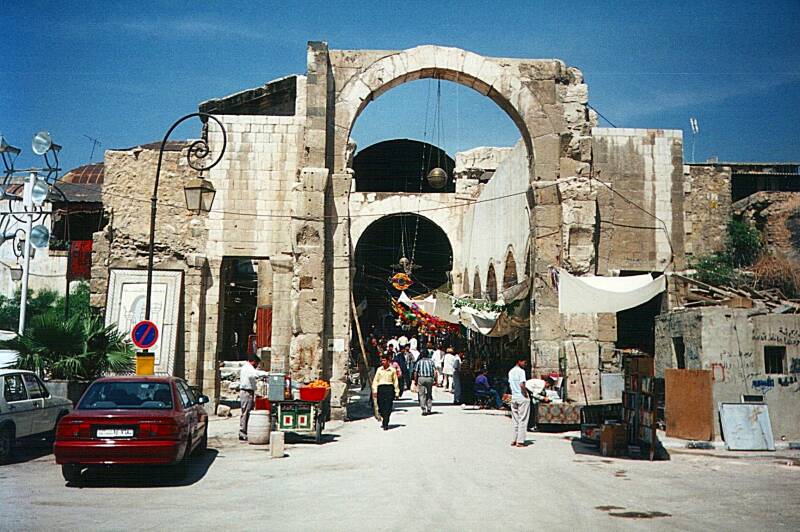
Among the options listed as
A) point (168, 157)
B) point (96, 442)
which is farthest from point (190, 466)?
point (168, 157)

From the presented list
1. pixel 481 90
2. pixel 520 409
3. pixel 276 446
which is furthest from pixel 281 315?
pixel 520 409

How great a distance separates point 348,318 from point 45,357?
249 inches

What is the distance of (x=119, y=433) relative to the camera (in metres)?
8.38

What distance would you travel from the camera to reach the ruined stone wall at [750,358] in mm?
12695

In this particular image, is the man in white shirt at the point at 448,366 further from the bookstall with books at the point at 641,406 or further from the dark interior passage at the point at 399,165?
the dark interior passage at the point at 399,165

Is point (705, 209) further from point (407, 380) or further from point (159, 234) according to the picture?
point (159, 234)

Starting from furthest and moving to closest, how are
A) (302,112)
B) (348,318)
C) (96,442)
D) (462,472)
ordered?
1. (302,112)
2. (348,318)
3. (462,472)
4. (96,442)

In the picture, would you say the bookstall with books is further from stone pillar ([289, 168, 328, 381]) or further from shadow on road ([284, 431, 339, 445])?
stone pillar ([289, 168, 328, 381])

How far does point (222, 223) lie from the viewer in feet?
62.3

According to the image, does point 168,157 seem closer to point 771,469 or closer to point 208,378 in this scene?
point 208,378

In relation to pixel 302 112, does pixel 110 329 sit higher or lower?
lower

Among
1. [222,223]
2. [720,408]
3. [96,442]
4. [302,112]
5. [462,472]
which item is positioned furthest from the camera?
[302,112]

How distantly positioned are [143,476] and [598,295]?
8671 mm

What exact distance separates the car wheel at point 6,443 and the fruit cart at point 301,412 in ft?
13.1
